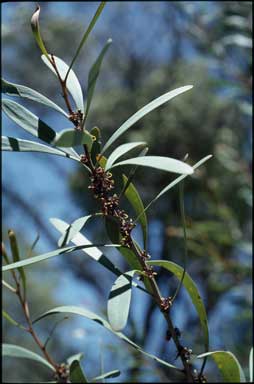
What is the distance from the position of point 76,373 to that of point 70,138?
5.8 inches

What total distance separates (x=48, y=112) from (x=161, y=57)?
1229 mm

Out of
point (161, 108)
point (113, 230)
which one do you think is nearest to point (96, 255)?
point (113, 230)

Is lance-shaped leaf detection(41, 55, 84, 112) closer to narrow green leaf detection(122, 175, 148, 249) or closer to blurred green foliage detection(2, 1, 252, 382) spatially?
narrow green leaf detection(122, 175, 148, 249)

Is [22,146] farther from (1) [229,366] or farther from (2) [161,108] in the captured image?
(2) [161,108]

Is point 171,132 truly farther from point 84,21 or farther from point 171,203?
point 84,21

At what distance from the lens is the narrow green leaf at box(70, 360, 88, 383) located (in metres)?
0.30

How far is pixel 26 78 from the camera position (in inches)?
194

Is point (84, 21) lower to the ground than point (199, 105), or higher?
higher

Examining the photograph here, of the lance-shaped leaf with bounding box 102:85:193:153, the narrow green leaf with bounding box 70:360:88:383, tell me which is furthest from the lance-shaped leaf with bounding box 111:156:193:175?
the narrow green leaf with bounding box 70:360:88:383

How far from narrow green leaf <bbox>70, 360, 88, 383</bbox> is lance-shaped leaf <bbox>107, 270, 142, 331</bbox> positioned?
76 mm

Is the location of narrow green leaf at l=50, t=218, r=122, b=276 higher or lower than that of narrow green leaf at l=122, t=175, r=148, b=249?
lower

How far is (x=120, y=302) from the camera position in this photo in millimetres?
223

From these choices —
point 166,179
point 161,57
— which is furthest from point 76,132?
point 161,57

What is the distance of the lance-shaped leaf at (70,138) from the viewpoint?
19cm
